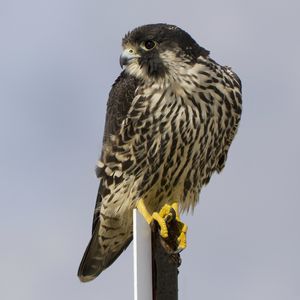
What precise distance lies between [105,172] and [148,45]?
1037 millimetres

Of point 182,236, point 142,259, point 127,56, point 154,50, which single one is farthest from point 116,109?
point 142,259

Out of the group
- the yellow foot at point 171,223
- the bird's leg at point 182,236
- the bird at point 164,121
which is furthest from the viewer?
the bird at point 164,121

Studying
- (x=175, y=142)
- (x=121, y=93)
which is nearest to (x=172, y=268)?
(x=175, y=142)

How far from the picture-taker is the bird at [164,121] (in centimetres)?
615

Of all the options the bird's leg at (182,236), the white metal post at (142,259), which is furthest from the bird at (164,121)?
the white metal post at (142,259)

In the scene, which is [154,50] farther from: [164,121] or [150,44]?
[164,121]

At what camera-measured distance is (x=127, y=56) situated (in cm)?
646

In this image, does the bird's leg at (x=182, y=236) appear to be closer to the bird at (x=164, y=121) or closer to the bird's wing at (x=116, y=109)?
the bird at (x=164, y=121)

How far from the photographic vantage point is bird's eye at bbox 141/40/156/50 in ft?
21.2

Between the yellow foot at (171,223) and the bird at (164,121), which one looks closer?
the yellow foot at (171,223)

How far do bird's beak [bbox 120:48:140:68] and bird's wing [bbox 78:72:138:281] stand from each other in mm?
84

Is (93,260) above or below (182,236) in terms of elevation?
above

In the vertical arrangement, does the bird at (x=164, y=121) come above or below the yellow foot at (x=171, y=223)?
above

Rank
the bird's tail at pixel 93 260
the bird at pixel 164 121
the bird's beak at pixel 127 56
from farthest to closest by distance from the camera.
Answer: the bird's tail at pixel 93 260
the bird's beak at pixel 127 56
the bird at pixel 164 121
